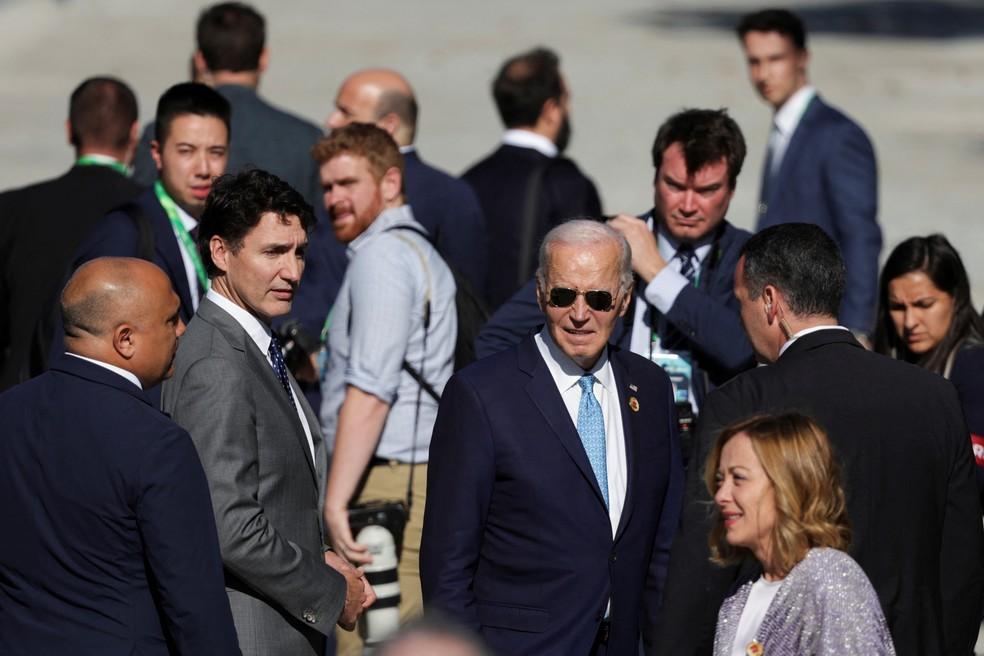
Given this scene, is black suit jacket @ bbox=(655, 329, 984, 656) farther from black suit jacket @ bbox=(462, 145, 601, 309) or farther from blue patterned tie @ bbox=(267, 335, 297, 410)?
black suit jacket @ bbox=(462, 145, 601, 309)

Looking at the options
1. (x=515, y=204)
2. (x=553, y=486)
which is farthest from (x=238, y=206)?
(x=515, y=204)

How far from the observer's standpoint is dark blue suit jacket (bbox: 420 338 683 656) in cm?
460

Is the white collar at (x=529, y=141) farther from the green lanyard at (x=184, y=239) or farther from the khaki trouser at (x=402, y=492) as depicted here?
the green lanyard at (x=184, y=239)

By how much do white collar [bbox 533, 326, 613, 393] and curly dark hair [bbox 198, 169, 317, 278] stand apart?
822 millimetres

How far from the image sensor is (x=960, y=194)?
57.9 ft

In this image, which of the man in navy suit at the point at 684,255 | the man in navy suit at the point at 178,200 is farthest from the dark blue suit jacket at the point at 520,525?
the man in navy suit at the point at 178,200

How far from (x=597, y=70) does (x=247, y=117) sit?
18667 mm

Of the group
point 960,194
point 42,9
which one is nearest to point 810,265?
point 960,194

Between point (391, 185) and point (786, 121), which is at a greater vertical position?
point (786, 121)

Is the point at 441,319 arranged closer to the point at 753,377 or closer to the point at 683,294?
the point at 683,294

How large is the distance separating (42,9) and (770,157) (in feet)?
82.1

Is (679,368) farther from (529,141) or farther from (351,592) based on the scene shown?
(529,141)

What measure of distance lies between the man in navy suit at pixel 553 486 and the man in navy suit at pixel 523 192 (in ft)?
9.84

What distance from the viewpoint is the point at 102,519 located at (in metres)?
4.14
